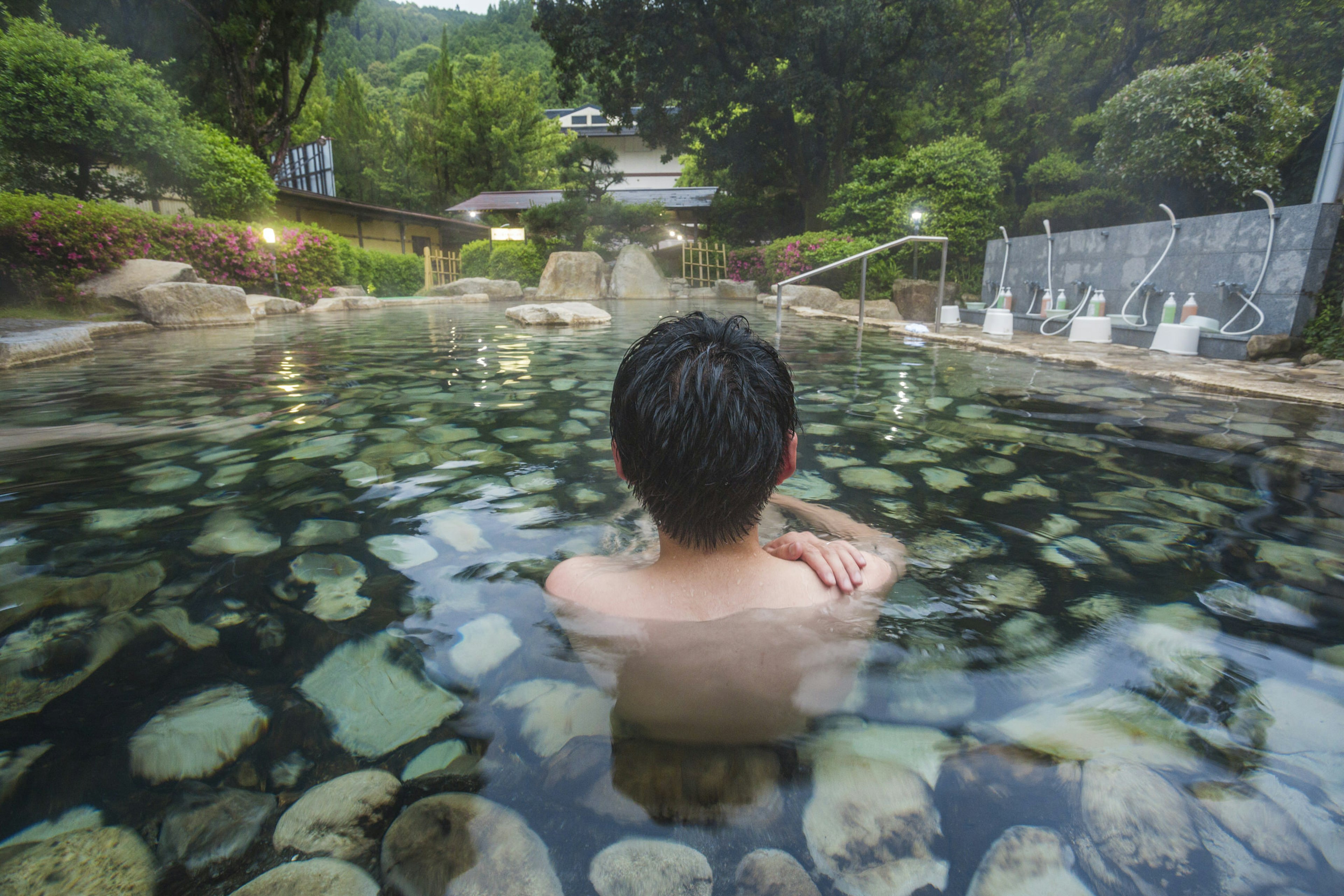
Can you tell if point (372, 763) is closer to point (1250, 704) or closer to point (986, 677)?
point (986, 677)

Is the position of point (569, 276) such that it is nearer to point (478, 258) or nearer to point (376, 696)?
point (478, 258)

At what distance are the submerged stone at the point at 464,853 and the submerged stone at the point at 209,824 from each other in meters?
0.21

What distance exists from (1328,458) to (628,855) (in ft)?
11.6

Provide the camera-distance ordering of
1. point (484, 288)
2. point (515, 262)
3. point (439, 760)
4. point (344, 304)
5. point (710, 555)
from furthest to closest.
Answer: point (515, 262)
point (484, 288)
point (344, 304)
point (710, 555)
point (439, 760)

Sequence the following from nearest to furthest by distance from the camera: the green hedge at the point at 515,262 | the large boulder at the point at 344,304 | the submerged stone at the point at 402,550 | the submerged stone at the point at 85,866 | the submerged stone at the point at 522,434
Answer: the submerged stone at the point at 85,866 → the submerged stone at the point at 402,550 → the submerged stone at the point at 522,434 → the large boulder at the point at 344,304 → the green hedge at the point at 515,262

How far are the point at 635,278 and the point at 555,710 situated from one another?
60.3ft

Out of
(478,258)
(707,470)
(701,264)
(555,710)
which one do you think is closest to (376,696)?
(555,710)

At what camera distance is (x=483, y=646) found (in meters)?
1.48

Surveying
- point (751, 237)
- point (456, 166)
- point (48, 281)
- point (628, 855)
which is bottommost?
point (628, 855)

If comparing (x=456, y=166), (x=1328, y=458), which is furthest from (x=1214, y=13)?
(x=456, y=166)

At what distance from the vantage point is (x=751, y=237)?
2308 cm

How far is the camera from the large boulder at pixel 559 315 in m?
9.30

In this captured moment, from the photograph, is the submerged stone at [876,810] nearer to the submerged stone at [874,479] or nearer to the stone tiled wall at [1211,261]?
the submerged stone at [874,479]

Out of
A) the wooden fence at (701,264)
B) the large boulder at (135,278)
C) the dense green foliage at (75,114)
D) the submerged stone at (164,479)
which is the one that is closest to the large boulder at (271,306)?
the large boulder at (135,278)
